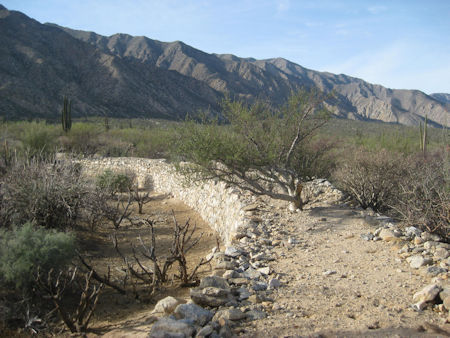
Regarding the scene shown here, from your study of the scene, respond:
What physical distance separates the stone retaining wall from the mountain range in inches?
394

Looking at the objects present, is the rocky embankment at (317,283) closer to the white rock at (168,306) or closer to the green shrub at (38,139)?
the white rock at (168,306)

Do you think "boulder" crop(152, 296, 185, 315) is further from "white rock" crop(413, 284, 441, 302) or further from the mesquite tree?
the mesquite tree

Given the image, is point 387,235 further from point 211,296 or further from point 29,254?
point 29,254

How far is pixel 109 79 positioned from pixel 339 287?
57841mm

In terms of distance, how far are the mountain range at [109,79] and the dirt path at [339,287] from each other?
1855 centimetres

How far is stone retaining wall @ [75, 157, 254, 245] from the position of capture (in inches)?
344

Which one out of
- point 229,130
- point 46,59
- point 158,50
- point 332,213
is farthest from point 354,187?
point 158,50

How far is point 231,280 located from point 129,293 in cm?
198

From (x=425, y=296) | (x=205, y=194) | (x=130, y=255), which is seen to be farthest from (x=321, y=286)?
(x=205, y=194)

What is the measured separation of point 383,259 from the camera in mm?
5531

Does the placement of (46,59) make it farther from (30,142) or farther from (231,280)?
(231,280)

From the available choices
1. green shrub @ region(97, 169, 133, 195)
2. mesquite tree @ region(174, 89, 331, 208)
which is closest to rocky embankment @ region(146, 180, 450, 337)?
mesquite tree @ region(174, 89, 331, 208)

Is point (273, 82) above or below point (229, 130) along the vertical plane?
above

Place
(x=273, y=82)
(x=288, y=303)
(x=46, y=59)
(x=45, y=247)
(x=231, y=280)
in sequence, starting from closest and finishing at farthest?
(x=288, y=303)
(x=231, y=280)
(x=45, y=247)
(x=46, y=59)
(x=273, y=82)
